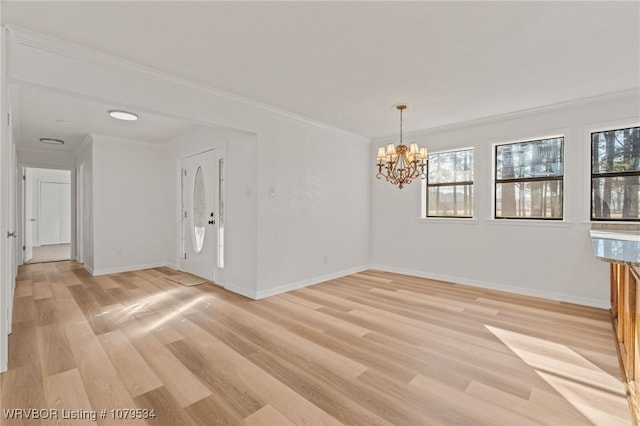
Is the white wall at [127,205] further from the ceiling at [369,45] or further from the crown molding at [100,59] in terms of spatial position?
the crown molding at [100,59]

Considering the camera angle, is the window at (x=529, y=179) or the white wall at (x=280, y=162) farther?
the window at (x=529, y=179)

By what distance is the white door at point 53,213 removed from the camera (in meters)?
9.35

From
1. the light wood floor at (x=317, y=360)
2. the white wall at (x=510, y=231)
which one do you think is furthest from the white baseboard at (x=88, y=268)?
the white wall at (x=510, y=231)

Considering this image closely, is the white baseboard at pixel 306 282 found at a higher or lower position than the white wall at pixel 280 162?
lower

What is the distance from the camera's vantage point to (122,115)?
4.12 meters

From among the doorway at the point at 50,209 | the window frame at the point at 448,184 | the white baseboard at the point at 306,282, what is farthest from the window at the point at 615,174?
the doorway at the point at 50,209

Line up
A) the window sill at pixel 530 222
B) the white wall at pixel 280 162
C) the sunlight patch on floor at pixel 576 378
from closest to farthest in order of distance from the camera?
the sunlight patch on floor at pixel 576 378 < the white wall at pixel 280 162 < the window sill at pixel 530 222

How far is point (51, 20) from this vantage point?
6.84ft

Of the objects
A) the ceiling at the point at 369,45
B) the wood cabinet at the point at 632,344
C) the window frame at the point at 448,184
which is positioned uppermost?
A: the ceiling at the point at 369,45

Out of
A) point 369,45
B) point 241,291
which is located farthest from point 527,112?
point 241,291

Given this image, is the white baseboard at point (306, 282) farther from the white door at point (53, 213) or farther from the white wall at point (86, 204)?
the white door at point (53, 213)

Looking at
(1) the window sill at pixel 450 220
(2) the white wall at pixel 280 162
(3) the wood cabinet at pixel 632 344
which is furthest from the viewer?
(1) the window sill at pixel 450 220

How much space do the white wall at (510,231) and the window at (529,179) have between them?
0.17m

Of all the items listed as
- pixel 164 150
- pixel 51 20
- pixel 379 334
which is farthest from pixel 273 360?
pixel 164 150
